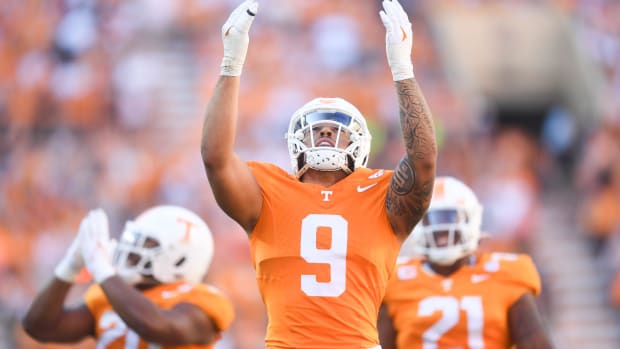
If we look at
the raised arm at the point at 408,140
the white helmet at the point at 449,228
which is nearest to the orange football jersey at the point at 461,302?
the white helmet at the point at 449,228

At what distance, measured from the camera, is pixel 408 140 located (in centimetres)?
401

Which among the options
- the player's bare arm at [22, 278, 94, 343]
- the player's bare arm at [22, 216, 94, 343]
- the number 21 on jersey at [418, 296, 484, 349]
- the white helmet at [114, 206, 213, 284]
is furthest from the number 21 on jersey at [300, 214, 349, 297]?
the player's bare arm at [22, 278, 94, 343]

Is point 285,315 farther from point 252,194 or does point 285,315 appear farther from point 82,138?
point 82,138

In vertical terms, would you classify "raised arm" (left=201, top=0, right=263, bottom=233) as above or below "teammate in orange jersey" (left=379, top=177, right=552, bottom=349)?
above

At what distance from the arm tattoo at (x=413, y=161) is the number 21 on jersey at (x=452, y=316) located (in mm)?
1085

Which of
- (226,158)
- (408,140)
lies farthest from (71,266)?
(408,140)

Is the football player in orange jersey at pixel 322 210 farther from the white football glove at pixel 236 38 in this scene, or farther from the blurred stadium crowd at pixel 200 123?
the blurred stadium crowd at pixel 200 123

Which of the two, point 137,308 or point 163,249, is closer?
point 137,308

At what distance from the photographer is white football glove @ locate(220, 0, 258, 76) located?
4.00 metres

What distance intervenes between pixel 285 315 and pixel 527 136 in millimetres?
12148

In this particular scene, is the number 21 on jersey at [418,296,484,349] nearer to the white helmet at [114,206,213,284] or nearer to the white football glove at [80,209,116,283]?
the white helmet at [114,206,213,284]

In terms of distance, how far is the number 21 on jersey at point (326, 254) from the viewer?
400cm

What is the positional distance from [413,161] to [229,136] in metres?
0.67

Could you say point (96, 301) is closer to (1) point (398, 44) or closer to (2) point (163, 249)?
(2) point (163, 249)
